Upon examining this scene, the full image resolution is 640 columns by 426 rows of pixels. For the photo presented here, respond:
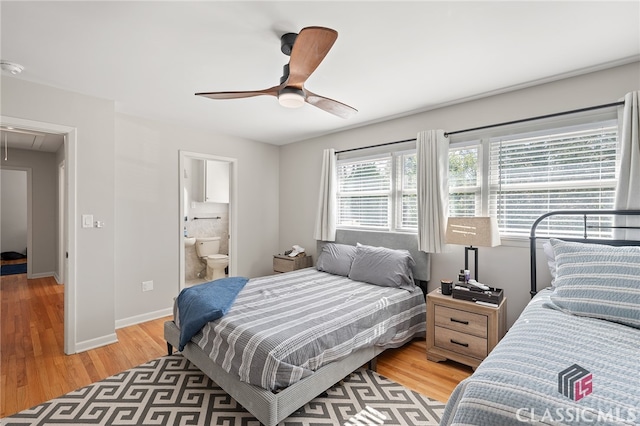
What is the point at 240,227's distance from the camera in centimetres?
469

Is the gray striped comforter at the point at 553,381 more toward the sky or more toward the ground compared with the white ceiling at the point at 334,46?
more toward the ground

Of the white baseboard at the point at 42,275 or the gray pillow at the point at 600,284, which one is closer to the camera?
the gray pillow at the point at 600,284

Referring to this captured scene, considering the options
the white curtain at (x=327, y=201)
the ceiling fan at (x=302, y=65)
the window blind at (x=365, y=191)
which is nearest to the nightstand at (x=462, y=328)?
the window blind at (x=365, y=191)

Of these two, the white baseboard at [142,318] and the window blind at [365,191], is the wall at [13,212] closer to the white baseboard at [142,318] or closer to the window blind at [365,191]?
the white baseboard at [142,318]

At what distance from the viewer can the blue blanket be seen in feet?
7.27

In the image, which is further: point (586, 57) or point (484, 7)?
point (586, 57)

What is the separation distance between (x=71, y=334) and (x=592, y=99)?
5.18 metres

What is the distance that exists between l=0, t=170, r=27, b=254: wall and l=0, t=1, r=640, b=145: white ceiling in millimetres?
6349

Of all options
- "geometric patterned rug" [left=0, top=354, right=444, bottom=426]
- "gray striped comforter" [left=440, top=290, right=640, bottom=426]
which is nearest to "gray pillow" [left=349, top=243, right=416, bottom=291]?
"geometric patterned rug" [left=0, top=354, right=444, bottom=426]

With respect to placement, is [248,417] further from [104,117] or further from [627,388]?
[104,117]

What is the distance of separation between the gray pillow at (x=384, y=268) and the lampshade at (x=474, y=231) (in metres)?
0.63

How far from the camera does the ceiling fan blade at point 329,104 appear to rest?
7.37 ft

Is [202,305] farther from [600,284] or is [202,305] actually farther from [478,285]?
[600,284]

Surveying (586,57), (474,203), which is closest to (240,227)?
(474,203)
